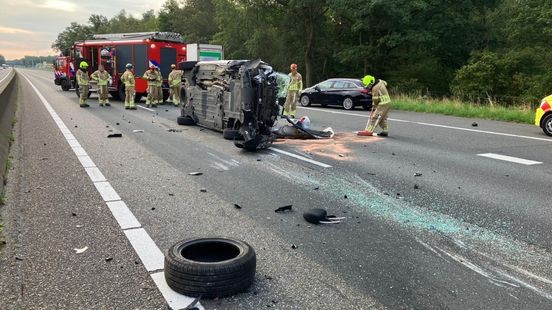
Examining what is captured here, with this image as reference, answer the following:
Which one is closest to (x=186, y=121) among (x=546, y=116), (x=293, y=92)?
(x=293, y=92)

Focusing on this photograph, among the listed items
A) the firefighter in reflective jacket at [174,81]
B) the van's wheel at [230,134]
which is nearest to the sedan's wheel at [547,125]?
the van's wheel at [230,134]

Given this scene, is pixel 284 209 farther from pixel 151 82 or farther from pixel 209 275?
pixel 151 82

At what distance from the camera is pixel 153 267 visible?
369 cm

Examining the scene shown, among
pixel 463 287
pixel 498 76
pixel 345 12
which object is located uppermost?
pixel 345 12

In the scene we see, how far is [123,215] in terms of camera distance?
498 cm

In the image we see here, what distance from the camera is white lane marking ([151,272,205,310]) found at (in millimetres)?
3120

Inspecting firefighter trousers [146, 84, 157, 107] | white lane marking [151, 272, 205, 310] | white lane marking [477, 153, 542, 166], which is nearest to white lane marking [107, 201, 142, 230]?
white lane marking [151, 272, 205, 310]

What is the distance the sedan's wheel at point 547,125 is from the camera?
12.2m

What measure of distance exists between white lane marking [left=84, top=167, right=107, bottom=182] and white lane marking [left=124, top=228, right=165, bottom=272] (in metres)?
2.34

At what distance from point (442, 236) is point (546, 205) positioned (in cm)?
198

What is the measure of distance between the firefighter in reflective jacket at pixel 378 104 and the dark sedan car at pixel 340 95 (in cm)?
775

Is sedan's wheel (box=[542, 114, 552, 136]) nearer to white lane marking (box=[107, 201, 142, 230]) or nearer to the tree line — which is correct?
white lane marking (box=[107, 201, 142, 230])

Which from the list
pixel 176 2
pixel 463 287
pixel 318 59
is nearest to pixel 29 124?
pixel 463 287

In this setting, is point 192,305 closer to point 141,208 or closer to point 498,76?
point 141,208
